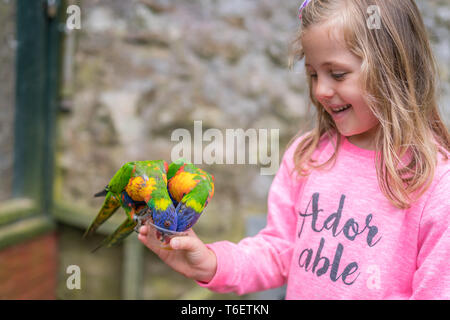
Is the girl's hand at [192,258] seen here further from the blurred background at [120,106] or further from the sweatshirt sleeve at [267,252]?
the blurred background at [120,106]

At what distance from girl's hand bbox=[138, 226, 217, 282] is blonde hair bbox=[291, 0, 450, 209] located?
38 centimetres

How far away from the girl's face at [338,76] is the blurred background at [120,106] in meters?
0.85

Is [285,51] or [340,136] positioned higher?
[285,51]

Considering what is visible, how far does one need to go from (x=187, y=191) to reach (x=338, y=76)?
0.37m

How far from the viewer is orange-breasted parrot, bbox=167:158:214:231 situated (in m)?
0.69

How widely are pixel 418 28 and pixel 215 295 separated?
116cm

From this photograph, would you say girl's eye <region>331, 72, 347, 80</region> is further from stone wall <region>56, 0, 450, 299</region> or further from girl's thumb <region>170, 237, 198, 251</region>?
stone wall <region>56, 0, 450, 299</region>

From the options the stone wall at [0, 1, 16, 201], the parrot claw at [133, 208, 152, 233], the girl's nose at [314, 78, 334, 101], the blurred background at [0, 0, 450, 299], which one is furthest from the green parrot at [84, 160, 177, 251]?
the stone wall at [0, 1, 16, 201]

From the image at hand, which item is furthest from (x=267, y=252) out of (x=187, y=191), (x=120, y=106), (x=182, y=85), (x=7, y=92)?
(x=7, y=92)

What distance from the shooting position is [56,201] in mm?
1899

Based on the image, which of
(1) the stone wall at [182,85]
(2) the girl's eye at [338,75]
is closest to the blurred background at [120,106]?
(1) the stone wall at [182,85]

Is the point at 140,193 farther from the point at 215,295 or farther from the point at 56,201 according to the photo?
the point at 56,201

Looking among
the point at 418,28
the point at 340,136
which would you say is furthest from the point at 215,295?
the point at 418,28

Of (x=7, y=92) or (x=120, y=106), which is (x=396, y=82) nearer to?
(x=120, y=106)
